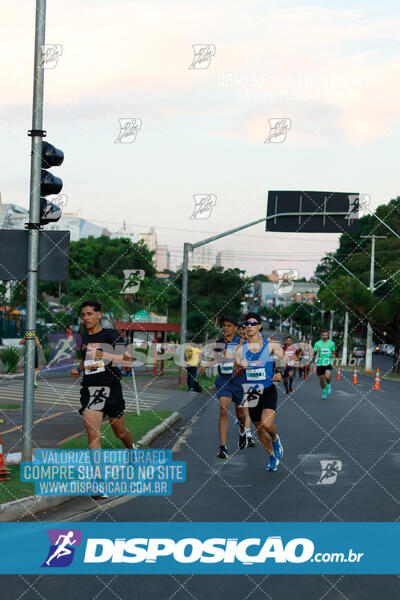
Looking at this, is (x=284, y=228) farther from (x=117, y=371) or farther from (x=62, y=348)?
(x=62, y=348)

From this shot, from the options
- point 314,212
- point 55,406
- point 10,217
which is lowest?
point 55,406

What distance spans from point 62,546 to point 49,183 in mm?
4444

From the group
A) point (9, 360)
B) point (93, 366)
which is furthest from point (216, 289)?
point (93, 366)

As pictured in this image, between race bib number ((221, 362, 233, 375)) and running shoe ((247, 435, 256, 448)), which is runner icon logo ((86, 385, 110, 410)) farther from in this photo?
running shoe ((247, 435, 256, 448))

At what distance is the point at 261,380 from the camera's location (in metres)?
10.3

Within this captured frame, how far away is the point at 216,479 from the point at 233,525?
2503mm

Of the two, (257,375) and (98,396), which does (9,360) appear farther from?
(98,396)

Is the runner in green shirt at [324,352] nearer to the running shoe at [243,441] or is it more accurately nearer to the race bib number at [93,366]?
the running shoe at [243,441]

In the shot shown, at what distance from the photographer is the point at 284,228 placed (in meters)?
23.2
